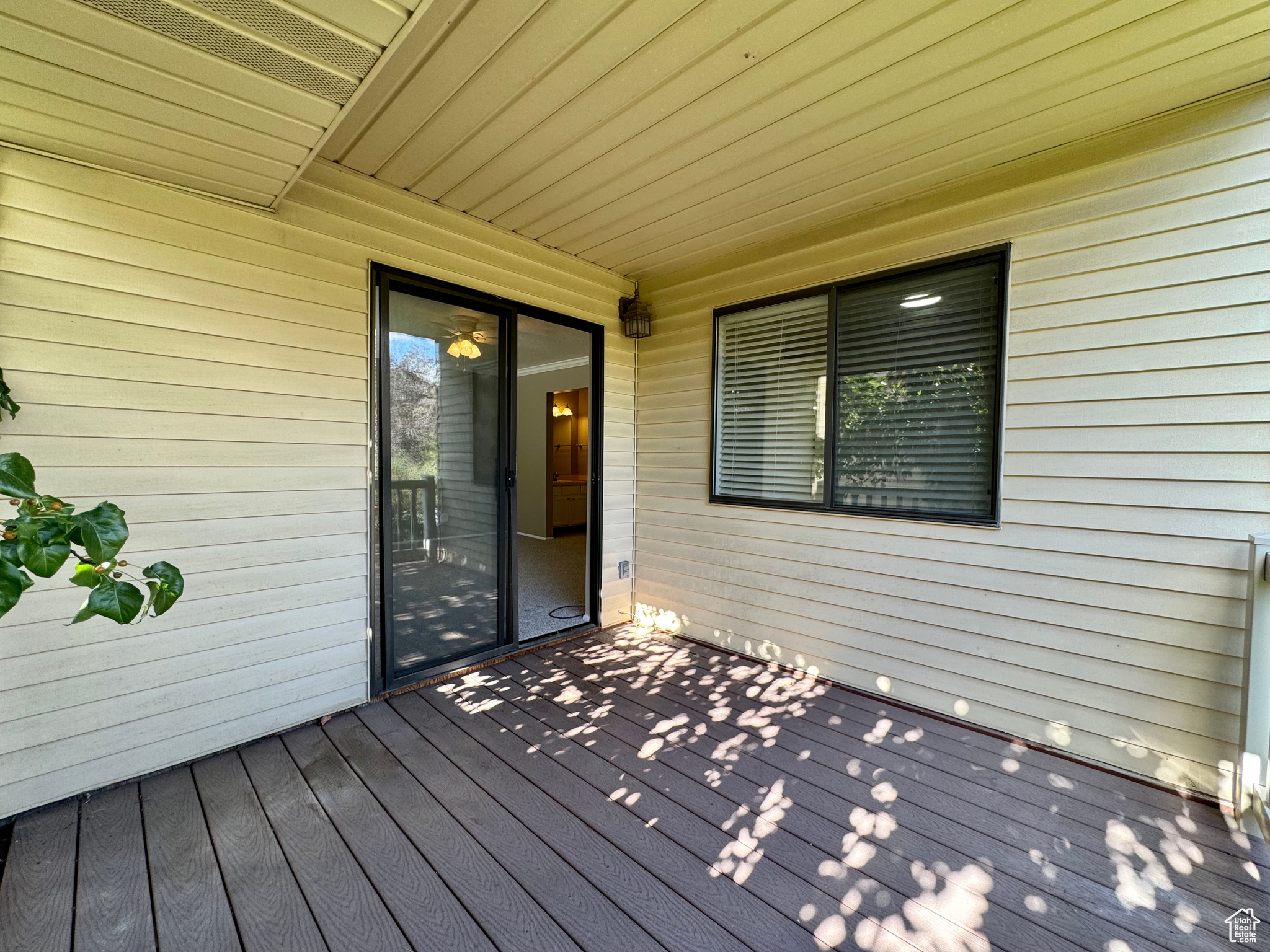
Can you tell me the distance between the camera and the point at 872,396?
291 centimetres

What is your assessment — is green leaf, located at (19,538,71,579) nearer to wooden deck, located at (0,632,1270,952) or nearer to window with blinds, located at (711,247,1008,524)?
wooden deck, located at (0,632,1270,952)

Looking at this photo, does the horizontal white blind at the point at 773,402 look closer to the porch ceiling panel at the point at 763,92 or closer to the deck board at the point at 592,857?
the porch ceiling panel at the point at 763,92

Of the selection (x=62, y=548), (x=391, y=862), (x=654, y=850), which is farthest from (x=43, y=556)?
(x=654, y=850)

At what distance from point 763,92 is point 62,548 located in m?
2.63

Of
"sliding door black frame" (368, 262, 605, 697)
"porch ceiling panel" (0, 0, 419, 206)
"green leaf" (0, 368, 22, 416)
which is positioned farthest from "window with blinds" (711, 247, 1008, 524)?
"green leaf" (0, 368, 22, 416)

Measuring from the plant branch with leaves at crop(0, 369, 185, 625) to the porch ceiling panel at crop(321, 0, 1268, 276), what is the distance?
1707 mm

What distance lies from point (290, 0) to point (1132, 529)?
3.37 metres

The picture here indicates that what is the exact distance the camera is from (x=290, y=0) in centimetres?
129

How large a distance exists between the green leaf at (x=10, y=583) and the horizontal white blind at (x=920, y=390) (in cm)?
320

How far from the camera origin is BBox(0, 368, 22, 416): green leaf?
1732 millimetres

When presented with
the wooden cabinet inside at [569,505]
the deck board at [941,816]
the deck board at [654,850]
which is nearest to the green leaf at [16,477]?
the deck board at [654,850]

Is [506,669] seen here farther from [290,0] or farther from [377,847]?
[290,0]

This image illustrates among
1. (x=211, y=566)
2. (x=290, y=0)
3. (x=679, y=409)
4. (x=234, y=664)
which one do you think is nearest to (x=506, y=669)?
(x=234, y=664)

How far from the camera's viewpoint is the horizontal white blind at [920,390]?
2.55 metres
